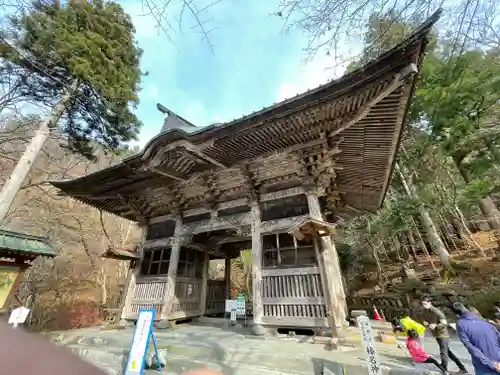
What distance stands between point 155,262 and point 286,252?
4967 millimetres

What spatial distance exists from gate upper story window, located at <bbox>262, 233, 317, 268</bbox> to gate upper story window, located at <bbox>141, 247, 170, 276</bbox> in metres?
3.82

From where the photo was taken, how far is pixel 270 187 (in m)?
7.36

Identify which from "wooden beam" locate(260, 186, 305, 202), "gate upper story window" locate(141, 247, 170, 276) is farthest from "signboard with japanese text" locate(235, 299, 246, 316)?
"wooden beam" locate(260, 186, 305, 202)

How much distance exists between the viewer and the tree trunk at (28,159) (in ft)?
23.2

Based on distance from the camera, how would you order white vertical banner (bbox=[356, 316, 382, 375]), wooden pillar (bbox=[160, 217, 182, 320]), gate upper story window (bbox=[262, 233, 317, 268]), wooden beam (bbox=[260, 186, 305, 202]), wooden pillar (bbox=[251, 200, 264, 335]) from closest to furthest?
white vertical banner (bbox=[356, 316, 382, 375])
wooden pillar (bbox=[251, 200, 264, 335])
gate upper story window (bbox=[262, 233, 317, 268])
wooden beam (bbox=[260, 186, 305, 202])
wooden pillar (bbox=[160, 217, 182, 320])

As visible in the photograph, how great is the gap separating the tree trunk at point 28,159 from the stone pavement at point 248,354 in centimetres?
417

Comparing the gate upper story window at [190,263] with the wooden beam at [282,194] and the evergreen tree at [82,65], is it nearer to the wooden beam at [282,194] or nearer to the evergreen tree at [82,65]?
the wooden beam at [282,194]

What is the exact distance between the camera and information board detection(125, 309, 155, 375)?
4176 mm

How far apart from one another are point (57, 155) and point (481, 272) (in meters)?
22.3

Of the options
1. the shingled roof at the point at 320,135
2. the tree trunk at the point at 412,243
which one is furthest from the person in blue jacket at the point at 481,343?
the tree trunk at the point at 412,243

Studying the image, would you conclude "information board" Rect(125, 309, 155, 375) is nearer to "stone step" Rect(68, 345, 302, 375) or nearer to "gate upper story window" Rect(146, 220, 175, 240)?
"stone step" Rect(68, 345, 302, 375)

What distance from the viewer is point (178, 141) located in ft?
21.4

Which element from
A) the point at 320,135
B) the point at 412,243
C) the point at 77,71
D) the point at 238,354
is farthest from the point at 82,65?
the point at 412,243

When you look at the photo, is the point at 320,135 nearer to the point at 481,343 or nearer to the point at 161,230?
the point at 481,343
